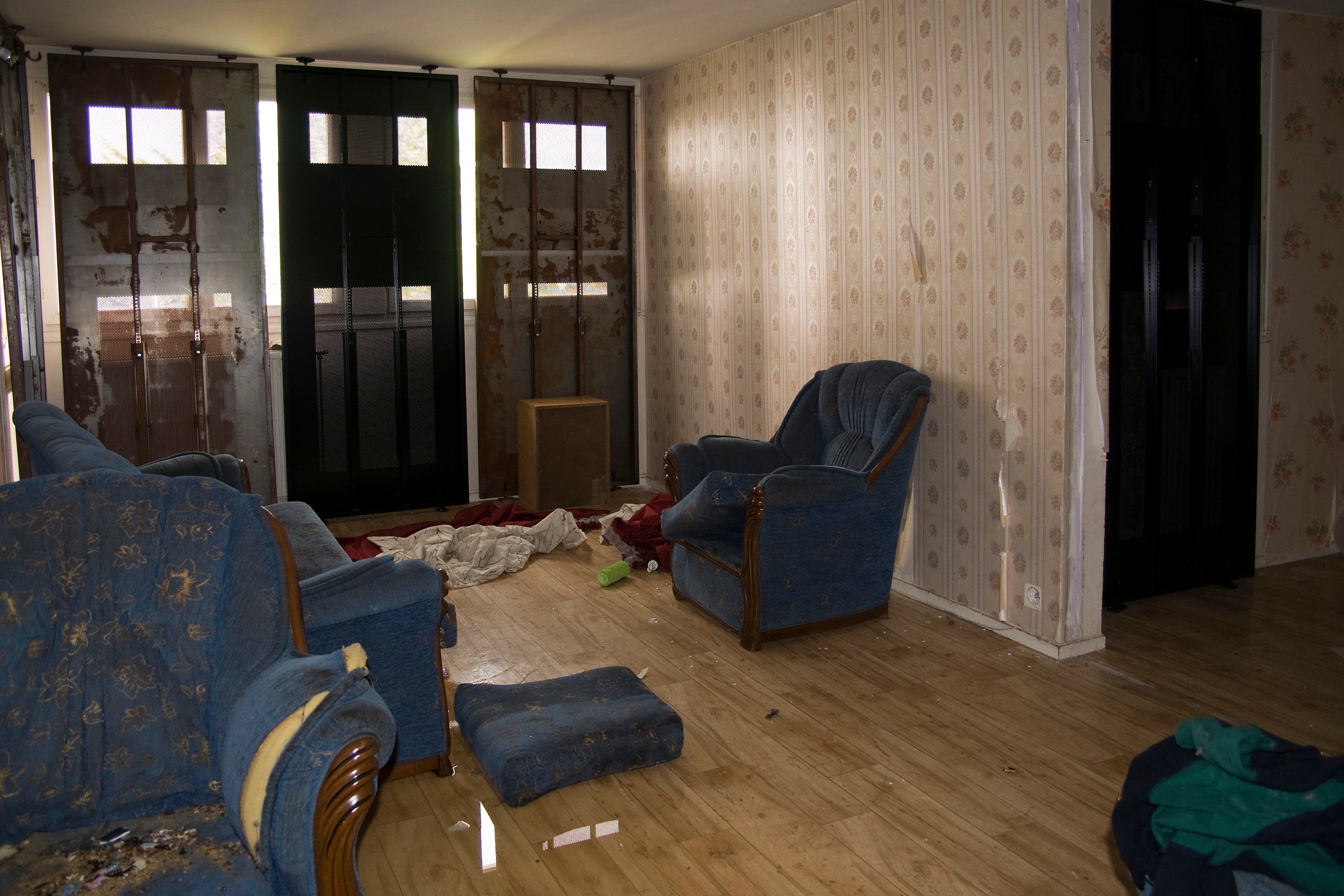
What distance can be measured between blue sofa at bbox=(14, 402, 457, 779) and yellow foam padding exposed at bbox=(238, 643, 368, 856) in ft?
2.31

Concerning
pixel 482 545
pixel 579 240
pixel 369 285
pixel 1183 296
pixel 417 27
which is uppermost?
pixel 417 27

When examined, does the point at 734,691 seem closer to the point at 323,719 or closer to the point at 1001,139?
the point at 323,719

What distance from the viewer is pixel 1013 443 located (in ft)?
12.4

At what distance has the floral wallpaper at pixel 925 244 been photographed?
365 centimetres

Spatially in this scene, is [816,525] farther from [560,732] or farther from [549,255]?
[549,255]

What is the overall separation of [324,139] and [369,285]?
86 cm

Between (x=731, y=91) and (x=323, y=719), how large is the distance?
15.2ft

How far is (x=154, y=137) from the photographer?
5648 millimetres

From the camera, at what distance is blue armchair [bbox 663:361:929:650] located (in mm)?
3746

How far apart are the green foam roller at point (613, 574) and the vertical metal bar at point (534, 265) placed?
2.02m

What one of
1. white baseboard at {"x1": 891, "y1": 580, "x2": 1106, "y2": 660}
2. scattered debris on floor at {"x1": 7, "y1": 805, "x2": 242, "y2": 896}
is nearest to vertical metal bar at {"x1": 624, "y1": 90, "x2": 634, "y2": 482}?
white baseboard at {"x1": 891, "y1": 580, "x2": 1106, "y2": 660}

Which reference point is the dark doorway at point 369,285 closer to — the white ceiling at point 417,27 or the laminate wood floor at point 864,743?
the white ceiling at point 417,27

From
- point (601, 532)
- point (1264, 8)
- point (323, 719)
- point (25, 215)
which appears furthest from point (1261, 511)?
point (25, 215)

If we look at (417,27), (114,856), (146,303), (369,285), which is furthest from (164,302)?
(114,856)
